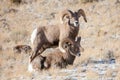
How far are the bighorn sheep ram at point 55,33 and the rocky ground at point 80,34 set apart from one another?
0.71 metres

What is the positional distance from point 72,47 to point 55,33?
1.38 metres

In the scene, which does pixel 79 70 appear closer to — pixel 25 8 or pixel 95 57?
pixel 95 57

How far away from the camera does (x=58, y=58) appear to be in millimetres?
16531

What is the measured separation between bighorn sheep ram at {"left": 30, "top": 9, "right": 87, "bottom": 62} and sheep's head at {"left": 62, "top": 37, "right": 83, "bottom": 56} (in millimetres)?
616

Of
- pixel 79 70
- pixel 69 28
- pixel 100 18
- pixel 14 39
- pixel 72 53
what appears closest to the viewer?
pixel 79 70

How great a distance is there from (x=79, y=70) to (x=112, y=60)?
6.49 ft

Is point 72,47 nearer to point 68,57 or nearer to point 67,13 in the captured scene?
→ point 68,57

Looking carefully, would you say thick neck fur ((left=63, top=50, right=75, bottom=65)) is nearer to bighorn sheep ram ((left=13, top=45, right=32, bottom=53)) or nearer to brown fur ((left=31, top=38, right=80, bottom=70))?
brown fur ((left=31, top=38, right=80, bottom=70))

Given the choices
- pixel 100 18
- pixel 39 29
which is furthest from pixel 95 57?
pixel 100 18

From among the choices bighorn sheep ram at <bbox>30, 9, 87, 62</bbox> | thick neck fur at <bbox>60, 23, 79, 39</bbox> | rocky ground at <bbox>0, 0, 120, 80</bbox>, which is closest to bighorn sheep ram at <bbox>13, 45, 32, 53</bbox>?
rocky ground at <bbox>0, 0, 120, 80</bbox>

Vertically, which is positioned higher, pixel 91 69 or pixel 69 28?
pixel 69 28

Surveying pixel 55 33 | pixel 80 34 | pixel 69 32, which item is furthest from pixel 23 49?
pixel 80 34

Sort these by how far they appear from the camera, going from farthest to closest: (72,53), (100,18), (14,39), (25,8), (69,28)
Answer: (25,8) < (100,18) < (14,39) < (69,28) < (72,53)

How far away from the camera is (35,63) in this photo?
1642 centimetres
